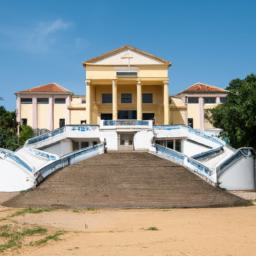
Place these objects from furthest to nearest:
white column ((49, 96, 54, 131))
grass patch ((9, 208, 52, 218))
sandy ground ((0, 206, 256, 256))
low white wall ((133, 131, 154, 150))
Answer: white column ((49, 96, 54, 131)) < low white wall ((133, 131, 154, 150)) < grass patch ((9, 208, 52, 218)) < sandy ground ((0, 206, 256, 256))

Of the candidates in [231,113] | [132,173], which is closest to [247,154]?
[231,113]

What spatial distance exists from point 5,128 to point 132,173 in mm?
26545

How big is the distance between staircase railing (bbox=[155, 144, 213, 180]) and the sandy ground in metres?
6.03

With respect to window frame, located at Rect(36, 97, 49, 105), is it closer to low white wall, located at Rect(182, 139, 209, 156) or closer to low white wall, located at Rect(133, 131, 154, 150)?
low white wall, located at Rect(133, 131, 154, 150)

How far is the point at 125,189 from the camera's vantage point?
24.5 metres

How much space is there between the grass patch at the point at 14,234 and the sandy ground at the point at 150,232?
70 cm

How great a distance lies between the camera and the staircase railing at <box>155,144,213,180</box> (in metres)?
27.3

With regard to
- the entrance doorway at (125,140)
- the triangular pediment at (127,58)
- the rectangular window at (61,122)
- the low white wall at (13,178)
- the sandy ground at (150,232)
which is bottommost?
the sandy ground at (150,232)

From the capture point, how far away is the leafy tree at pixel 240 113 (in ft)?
90.0

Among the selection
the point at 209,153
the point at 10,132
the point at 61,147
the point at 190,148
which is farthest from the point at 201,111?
the point at 10,132

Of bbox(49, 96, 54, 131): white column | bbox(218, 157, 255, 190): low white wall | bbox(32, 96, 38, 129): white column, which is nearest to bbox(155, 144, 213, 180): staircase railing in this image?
bbox(218, 157, 255, 190): low white wall

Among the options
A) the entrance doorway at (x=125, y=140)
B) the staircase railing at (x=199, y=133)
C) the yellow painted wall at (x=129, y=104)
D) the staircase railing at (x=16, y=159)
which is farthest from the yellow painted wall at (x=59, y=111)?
the staircase railing at (x=16, y=159)

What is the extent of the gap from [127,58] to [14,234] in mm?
34736

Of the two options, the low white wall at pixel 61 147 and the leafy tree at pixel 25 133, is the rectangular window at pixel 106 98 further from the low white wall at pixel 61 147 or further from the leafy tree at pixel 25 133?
the low white wall at pixel 61 147
